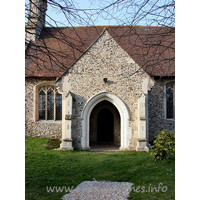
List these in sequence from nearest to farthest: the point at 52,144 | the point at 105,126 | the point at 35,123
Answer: the point at 52,144 → the point at 35,123 → the point at 105,126

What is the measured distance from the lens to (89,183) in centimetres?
539

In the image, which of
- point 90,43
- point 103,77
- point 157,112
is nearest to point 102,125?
point 157,112

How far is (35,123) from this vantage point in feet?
41.7

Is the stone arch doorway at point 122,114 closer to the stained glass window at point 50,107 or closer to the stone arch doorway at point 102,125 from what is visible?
the stone arch doorway at point 102,125

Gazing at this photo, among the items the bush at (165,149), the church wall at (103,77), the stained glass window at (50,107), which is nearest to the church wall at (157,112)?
the church wall at (103,77)

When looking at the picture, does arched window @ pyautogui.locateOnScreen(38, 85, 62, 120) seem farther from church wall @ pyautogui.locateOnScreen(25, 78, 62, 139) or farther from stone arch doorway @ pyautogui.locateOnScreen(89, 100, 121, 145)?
stone arch doorway @ pyautogui.locateOnScreen(89, 100, 121, 145)

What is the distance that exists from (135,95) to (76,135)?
3401 mm

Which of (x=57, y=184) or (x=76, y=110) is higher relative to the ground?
(x=76, y=110)

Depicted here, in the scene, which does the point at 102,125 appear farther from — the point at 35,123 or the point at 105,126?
the point at 35,123

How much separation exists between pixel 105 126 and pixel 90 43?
5169 millimetres
